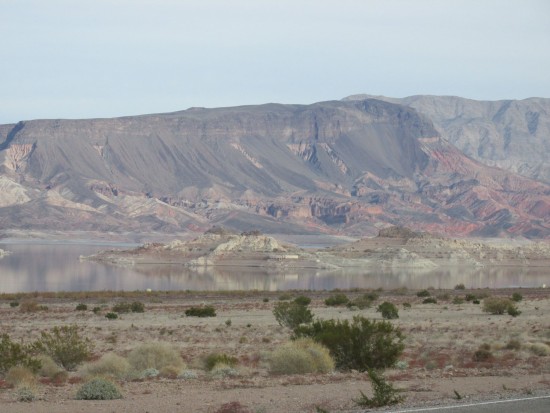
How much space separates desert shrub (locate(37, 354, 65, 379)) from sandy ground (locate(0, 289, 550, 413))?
3.23ft

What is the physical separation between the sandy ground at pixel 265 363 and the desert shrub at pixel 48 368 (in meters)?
0.99

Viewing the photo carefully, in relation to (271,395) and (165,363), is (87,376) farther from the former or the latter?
(271,395)

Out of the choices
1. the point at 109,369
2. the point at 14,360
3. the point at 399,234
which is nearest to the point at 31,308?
the point at 14,360

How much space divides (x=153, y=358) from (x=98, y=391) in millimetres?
5465

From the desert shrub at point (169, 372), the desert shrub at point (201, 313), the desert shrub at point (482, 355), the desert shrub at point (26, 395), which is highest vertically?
the desert shrub at point (26, 395)

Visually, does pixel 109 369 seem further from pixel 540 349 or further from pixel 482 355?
pixel 540 349

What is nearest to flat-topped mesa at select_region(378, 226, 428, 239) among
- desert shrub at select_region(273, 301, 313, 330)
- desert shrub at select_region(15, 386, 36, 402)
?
desert shrub at select_region(273, 301, 313, 330)

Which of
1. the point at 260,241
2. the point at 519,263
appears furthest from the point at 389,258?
the point at 519,263

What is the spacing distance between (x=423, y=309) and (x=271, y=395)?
31690 millimetres

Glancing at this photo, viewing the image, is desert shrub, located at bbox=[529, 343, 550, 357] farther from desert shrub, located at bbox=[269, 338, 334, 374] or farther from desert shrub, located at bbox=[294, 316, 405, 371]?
desert shrub, located at bbox=[269, 338, 334, 374]

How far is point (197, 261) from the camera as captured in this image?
150m

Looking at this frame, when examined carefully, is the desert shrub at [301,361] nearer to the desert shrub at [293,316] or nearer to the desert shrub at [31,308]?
the desert shrub at [293,316]

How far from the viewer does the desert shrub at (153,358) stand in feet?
72.5

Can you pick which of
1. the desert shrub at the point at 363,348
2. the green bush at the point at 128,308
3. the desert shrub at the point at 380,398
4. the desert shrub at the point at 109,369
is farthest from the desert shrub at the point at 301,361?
the green bush at the point at 128,308
